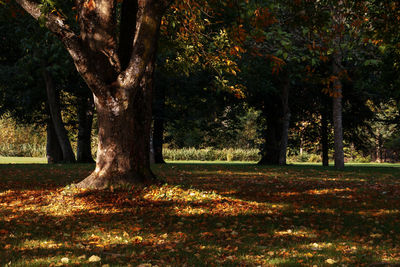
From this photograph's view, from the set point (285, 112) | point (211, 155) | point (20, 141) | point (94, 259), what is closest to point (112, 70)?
point (94, 259)

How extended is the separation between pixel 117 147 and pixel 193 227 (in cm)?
350

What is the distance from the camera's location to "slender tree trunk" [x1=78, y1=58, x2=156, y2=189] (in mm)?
10273

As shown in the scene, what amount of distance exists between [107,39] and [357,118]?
2444 centimetres

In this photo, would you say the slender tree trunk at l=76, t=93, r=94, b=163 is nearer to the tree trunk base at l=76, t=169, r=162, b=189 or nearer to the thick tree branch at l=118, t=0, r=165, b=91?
the tree trunk base at l=76, t=169, r=162, b=189

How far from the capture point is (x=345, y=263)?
551cm

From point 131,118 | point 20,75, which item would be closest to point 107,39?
point 131,118

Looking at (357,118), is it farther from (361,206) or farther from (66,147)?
(361,206)

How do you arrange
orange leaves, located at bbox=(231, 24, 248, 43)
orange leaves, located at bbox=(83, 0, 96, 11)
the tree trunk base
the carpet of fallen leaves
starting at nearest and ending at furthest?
the carpet of fallen leaves < orange leaves, located at bbox=(83, 0, 96, 11) < the tree trunk base < orange leaves, located at bbox=(231, 24, 248, 43)

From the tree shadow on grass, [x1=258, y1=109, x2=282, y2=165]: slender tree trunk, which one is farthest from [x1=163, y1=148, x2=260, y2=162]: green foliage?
the tree shadow on grass

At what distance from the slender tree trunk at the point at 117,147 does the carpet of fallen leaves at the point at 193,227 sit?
0.38m

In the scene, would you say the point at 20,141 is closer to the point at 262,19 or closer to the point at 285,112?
the point at 285,112

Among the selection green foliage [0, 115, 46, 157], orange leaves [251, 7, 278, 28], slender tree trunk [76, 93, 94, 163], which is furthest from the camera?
green foliage [0, 115, 46, 157]

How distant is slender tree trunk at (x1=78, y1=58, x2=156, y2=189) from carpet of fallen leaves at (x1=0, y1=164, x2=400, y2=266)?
381mm

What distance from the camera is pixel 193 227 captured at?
25.3 feet
